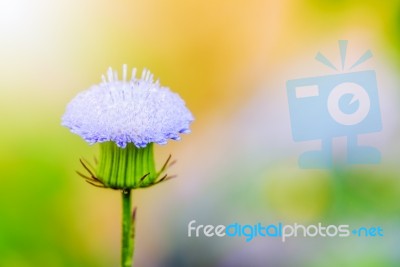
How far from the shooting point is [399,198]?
1.22m

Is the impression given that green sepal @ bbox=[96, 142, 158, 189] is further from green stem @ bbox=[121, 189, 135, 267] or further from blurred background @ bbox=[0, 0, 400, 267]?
blurred background @ bbox=[0, 0, 400, 267]

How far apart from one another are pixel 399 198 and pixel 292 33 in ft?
1.35

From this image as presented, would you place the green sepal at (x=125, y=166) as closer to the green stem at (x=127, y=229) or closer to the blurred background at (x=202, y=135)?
Answer: the green stem at (x=127, y=229)

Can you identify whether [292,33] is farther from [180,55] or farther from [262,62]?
[180,55]

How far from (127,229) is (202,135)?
0.27 m

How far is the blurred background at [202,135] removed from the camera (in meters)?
1.21

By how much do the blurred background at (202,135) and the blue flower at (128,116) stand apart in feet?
0.52

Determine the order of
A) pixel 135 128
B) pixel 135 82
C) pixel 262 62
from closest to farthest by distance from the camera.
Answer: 1. pixel 135 128
2. pixel 135 82
3. pixel 262 62

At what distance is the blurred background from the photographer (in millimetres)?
1207

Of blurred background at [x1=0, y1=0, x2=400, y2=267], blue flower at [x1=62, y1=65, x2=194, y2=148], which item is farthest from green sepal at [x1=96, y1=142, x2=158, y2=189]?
blurred background at [x1=0, y1=0, x2=400, y2=267]

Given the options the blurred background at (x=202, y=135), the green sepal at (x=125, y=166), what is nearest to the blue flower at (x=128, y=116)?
the green sepal at (x=125, y=166)

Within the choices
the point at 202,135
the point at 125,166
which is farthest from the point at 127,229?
the point at 202,135

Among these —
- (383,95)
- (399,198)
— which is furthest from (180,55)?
(399,198)

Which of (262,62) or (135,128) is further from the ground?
(262,62)
